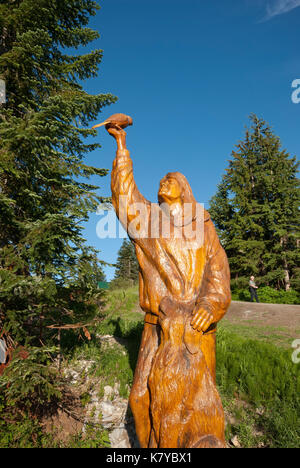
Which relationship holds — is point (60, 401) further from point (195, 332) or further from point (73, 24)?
point (73, 24)

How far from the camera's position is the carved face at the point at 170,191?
2.60 metres

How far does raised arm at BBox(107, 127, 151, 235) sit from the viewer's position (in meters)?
2.56

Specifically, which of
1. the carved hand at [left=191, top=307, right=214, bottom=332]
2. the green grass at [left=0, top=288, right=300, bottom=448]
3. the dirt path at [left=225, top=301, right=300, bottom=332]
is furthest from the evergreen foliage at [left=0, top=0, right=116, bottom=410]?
the dirt path at [left=225, top=301, right=300, bottom=332]

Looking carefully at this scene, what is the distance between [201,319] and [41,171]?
13.2ft

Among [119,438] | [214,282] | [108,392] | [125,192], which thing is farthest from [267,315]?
[125,192]

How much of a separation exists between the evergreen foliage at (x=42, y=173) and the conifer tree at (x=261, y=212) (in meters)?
15.0

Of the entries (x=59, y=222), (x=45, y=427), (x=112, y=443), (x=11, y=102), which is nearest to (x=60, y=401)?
(x=45, y=427)

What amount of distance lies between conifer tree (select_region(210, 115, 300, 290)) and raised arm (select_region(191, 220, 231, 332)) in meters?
16.6

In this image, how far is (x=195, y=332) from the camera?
2.18 meters

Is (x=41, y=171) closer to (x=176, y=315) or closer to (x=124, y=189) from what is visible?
(x=124, y=189)

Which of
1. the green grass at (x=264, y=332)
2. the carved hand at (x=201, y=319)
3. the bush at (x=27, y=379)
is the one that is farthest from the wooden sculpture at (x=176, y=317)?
the green grass at (x=264, y=332)

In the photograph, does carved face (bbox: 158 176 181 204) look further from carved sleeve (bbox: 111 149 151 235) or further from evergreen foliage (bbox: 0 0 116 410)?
evergreen foliage (bbox: 0 0 116 410)

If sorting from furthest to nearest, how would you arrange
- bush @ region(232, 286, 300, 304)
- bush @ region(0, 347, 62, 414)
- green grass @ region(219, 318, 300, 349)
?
bush @ region(232, 286, 300, 304)
green grass @ region(219, 318, 300, 349)
bush @ region(0, 347, 62, 414)

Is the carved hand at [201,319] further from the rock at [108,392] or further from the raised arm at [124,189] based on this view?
the rock at [108,392]
